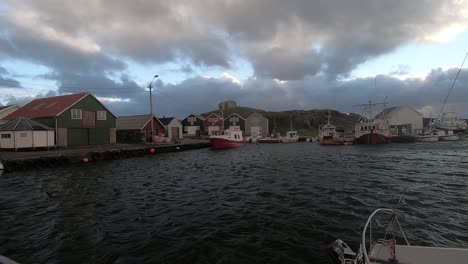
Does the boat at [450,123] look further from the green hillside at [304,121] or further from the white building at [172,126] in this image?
the white building at [172,126]

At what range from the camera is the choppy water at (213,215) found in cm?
824

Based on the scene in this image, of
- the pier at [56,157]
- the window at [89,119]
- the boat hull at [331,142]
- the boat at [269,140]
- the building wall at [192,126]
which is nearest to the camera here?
the pier at [56,157]

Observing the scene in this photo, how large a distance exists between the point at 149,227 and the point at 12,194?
10.9m

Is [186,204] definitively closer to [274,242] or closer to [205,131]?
[274,242]

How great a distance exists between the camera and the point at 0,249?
8.52 m

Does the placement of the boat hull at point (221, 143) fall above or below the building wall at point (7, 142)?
below

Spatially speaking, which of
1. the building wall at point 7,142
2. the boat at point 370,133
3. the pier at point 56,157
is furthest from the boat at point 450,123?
the building wall at point 7,142

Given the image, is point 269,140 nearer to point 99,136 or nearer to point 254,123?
point 254,123

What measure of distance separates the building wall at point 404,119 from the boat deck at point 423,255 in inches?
3771

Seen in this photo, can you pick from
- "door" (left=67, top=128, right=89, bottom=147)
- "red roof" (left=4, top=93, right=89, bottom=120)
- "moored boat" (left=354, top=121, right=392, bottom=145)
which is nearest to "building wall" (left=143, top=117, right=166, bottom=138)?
"door" (left=67, top=128, right=89, bottom=147)

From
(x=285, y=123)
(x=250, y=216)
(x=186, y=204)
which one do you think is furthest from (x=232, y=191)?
(x=285, y=123)

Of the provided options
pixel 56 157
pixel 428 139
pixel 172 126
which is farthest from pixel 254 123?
pixel 56 157

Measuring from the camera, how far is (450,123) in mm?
104062

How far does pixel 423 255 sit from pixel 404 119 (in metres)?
103
